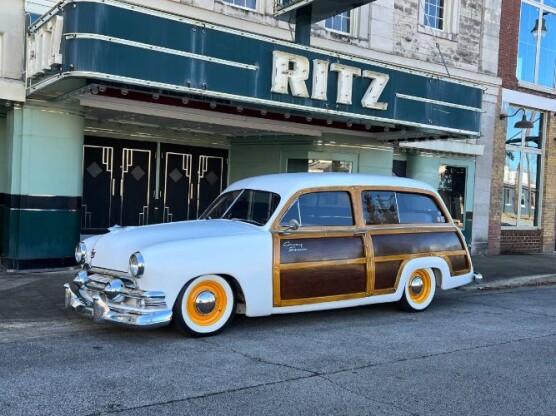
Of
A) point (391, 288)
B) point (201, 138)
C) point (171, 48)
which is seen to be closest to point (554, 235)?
point (201, 138)

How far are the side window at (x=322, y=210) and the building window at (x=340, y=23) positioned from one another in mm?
7158

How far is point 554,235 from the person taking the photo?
18.5 metres

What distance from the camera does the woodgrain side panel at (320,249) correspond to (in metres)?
7.01

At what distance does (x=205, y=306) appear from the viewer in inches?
254

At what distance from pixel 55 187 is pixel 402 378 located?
712cm

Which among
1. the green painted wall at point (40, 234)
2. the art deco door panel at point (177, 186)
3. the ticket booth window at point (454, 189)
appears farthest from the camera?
the ticket booth window at point (454, 189)

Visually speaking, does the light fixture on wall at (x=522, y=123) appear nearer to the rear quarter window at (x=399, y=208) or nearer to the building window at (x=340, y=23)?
the building window at (x=340, y=23)

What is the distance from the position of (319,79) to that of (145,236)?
4.87m

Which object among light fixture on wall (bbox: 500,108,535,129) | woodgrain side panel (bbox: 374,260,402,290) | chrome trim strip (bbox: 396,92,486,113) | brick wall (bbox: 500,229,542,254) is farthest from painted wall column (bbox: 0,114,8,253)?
brick wall (bbox: 500,229,542,254)

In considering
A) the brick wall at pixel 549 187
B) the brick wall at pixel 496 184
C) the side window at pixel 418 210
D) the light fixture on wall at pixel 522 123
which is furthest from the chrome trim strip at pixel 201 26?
the brick wall at pixel 549 187

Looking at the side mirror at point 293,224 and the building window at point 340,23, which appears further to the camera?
the building window at point 340,23

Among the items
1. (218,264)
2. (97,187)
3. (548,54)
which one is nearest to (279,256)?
(218,264)

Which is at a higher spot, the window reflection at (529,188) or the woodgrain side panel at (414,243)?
the window reflection at (529,188)

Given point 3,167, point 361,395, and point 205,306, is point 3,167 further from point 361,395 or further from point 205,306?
point 361,395
